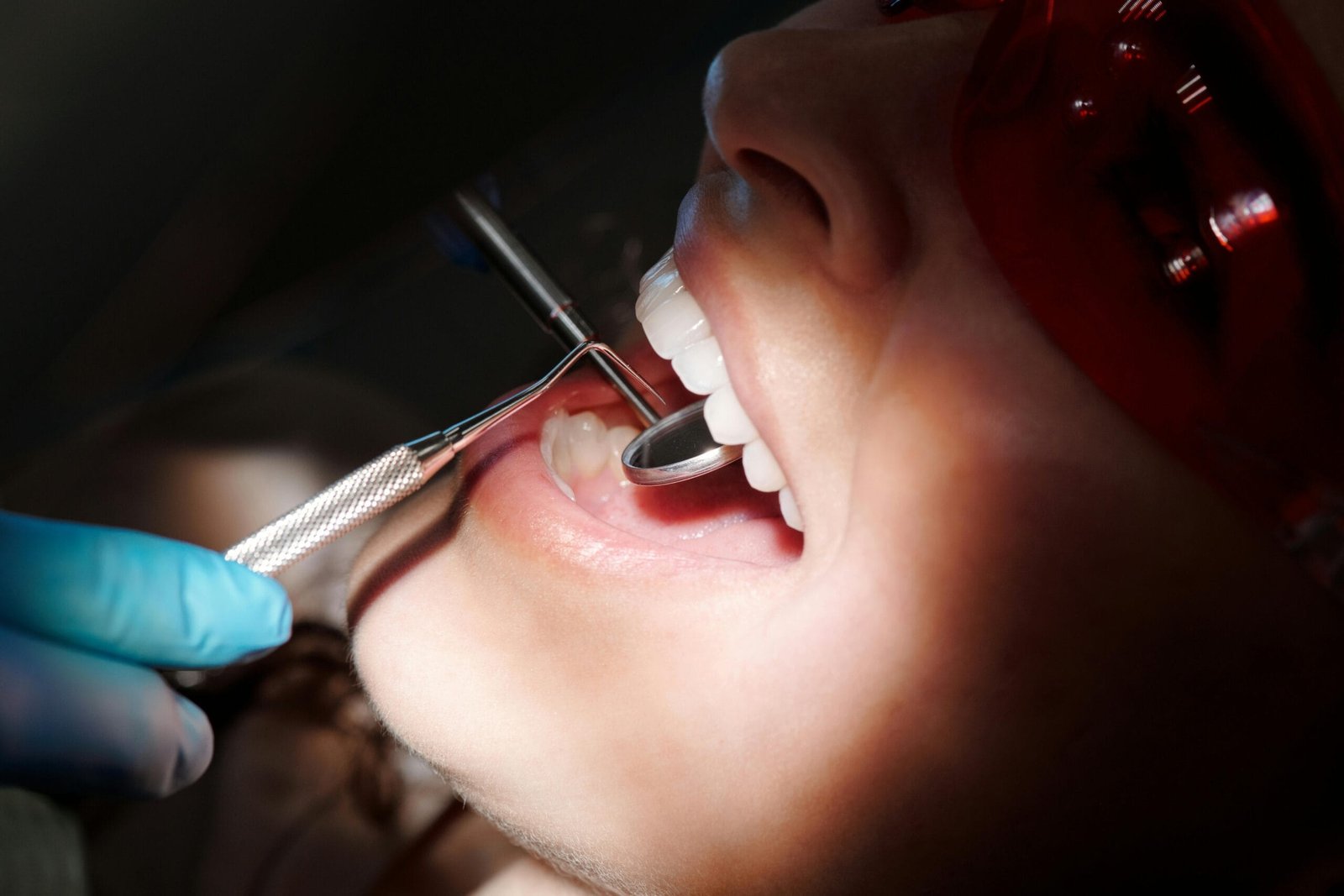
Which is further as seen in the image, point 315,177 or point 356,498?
point 315,177

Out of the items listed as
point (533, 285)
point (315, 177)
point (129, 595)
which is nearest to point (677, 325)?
point (533, 285)

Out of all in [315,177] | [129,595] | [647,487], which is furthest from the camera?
[315,177]

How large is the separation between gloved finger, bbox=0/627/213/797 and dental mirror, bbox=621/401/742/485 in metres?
0.43

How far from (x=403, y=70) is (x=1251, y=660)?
1080mm

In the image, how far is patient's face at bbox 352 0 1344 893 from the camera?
0.54m

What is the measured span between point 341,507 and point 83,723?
0.23m

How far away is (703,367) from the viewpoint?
75 cm

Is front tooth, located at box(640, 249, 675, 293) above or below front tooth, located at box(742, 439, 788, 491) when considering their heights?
above

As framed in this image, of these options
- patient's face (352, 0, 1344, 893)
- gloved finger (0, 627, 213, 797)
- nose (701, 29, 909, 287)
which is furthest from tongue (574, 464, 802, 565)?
gloved finger (0, 627, 213, 797)

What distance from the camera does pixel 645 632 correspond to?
2.15ft

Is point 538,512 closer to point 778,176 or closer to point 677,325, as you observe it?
point 677,325

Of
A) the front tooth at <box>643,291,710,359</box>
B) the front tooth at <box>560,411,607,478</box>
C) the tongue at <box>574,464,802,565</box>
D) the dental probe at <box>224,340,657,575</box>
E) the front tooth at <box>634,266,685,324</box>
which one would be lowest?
the tongue at <box>574,464,802,565</box>

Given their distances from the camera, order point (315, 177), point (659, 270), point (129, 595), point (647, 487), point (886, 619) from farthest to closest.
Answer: point (315, 177) < point (647, 487) < point (659, 270) < point (129, 595) < point (886, 619)

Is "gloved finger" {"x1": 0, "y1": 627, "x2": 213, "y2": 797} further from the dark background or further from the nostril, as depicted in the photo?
the nostril
